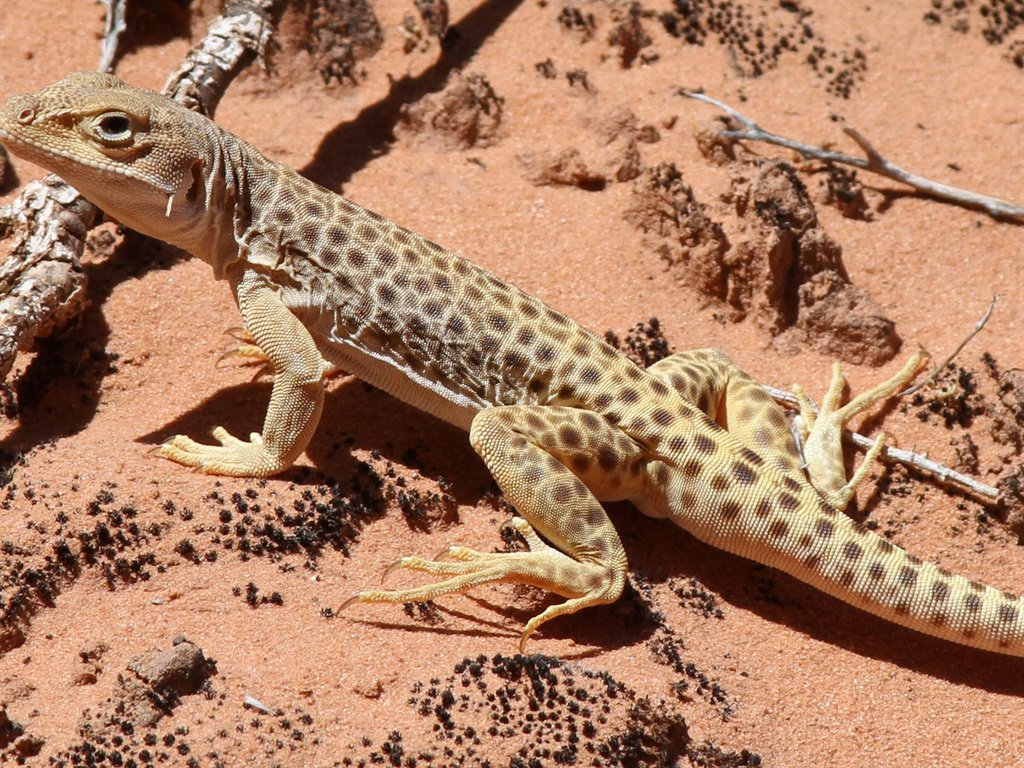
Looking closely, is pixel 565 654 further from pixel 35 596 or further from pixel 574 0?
pixel 574 0

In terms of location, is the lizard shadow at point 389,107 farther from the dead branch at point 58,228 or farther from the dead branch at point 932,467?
the dead branch at point 932,467

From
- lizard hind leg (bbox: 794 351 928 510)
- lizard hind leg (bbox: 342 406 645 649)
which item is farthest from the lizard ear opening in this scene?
lizard hind leg (bbox: 794 351 928 510)

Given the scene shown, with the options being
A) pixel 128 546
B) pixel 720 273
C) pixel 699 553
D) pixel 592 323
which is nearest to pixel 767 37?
pixel 720 273

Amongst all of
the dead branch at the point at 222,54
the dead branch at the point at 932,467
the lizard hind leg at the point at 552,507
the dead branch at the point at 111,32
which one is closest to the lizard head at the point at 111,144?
the dead branch at the point at 222,54

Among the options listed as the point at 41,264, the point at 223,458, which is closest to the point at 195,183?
the point at 41,264

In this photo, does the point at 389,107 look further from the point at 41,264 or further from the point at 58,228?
the point at 41,264

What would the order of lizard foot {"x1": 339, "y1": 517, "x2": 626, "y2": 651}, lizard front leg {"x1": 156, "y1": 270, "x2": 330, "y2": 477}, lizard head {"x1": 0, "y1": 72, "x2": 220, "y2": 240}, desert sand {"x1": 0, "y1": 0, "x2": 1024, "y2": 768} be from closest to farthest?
desert sand {"x1": 0, "y1": 0, "x2": 1024, "y2": 768}, lizard foot {"x1": 339, "y1": 517, "x2": 626, "y2": 651}, lizard head {"x1": 0, "y1": 72, "x2": 220, "y2": 240}, lizard front leg {"x1": 156, "y1": 270, "x2": 330, "y2": 477}

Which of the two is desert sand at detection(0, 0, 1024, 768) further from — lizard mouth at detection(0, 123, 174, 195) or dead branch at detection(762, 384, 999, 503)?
lizard mouth at detection(0, 123, 174, 195)
